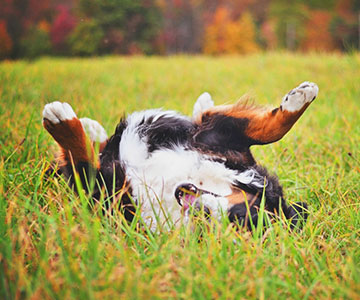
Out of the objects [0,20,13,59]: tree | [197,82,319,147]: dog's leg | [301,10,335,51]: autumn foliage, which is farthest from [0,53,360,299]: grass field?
[301,10,335,51]: autumn foliage

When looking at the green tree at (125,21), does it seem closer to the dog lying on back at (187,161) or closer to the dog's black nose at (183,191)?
the dog lying on back at (187,161)

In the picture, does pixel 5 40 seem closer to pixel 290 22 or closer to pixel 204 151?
pixel 204 151

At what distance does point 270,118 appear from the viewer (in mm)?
1636

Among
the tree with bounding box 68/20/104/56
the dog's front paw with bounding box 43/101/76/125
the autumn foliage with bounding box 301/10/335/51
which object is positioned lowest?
the autumn foliage with bounding box 301/10/335/51

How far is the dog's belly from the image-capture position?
1464mm

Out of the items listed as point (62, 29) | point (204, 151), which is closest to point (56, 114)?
point (204, 151)

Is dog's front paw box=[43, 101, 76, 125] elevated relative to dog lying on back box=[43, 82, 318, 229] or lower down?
elevated

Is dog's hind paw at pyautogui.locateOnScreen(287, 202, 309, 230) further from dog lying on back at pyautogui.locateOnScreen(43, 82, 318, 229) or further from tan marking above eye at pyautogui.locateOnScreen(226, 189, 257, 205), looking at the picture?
tan marking above eye at pyautogui.locateOnScreen(226, 189, 257, 205)

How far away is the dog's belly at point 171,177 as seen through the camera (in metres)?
1.46

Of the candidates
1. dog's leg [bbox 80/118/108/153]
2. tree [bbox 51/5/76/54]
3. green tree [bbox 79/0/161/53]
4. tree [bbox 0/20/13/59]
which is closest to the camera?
dog's leg [bbox 80/118/108/153]

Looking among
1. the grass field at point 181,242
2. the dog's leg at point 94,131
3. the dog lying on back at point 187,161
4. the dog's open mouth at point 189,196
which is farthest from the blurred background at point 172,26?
the dog's open mouth at point 189,196

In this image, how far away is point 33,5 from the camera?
1082 cm

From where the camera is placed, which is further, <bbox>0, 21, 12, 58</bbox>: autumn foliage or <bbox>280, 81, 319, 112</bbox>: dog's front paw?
<bbox>0, 21, 12, 58</bbox>: autumn foliage

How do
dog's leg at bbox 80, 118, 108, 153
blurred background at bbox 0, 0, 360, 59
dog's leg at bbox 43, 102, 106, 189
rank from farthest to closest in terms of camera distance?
blurred background at bbox 0, 0, 360, 59 < dog's leg at bbox 80, 118, 108, 153 < dog's leg at bbox 43, 102, 106, 189
